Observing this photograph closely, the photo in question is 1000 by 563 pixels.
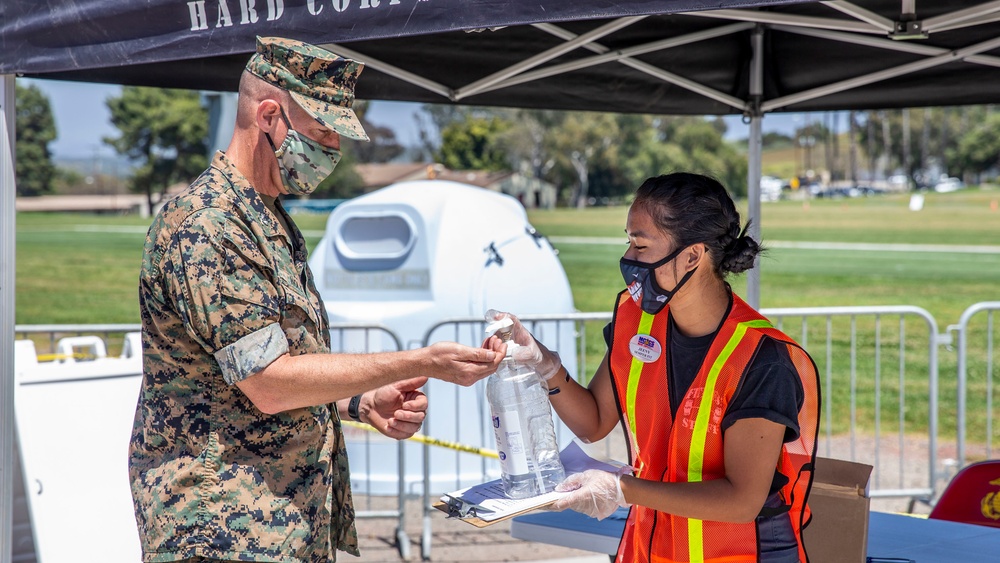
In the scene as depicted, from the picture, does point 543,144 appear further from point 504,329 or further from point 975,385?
point 504,329

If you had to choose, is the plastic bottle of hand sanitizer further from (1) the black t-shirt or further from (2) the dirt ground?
(2) the dirt ground

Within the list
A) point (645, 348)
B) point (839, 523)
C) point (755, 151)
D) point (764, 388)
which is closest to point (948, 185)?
point (755, 151)

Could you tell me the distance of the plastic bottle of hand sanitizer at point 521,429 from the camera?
7.34ft

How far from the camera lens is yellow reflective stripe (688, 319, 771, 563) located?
2201 mm

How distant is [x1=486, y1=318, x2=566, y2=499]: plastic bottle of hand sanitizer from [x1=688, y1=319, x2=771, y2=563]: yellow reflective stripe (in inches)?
12.8

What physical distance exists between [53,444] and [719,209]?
3.08 m

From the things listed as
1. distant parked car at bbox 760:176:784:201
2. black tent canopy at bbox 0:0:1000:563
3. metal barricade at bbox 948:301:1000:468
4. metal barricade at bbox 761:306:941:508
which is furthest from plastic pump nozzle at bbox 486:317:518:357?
distant parked car at bbox 760:176:784:201

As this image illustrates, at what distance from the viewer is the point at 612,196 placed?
5809 cm

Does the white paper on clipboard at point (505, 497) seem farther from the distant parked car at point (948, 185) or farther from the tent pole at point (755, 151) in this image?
the distant parked car at point (948, 185)

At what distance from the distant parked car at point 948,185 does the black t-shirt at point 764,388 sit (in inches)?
2433

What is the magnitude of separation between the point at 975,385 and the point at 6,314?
43.3 ft

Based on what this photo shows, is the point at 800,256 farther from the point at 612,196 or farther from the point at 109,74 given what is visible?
the point at 109,74

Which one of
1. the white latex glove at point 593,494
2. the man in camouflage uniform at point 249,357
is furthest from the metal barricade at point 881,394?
the man in camouflage uniform at point 249,357

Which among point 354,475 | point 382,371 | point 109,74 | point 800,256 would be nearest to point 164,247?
point 382,371
